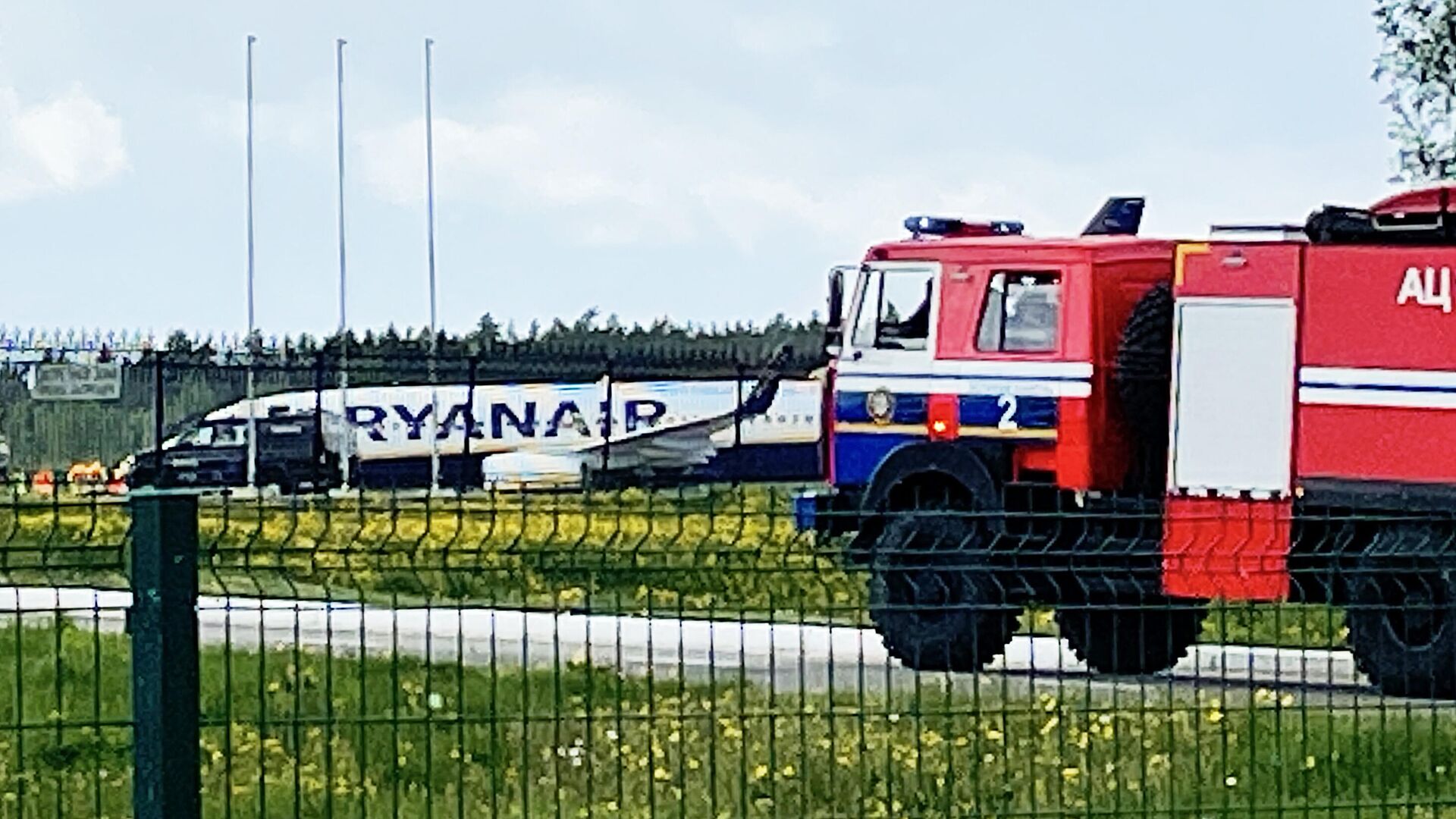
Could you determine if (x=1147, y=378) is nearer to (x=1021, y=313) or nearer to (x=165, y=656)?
(x=1021, y=313)

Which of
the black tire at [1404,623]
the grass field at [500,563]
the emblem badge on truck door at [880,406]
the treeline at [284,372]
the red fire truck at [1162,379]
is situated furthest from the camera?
the treeline at [284,372]

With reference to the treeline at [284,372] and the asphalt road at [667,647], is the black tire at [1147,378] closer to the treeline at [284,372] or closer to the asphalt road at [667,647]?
the asphalt road at [667,647]

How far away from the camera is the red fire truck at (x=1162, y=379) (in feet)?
65.7

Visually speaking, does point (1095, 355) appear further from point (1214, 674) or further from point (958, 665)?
point (958, 665)

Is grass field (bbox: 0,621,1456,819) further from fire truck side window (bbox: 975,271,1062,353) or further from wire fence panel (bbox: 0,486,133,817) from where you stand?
fire truck side window (bbox: 975,271,1062,353)

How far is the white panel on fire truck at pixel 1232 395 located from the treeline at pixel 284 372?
559 inches

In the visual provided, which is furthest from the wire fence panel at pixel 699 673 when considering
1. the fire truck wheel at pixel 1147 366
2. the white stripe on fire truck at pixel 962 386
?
the white stripe on fire truck at pixel 962 386

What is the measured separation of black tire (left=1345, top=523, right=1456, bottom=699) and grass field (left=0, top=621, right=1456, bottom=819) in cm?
23

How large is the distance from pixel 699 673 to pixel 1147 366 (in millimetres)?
7172

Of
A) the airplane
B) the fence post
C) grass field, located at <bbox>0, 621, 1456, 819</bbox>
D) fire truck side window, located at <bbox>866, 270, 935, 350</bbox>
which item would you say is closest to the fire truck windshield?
fire truck side window, located at <bbox>866, 270, 935, 350</bbox>

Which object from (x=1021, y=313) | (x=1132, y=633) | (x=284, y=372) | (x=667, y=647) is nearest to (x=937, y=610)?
(x=1132, y=633)

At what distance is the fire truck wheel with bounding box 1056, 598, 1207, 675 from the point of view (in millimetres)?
10828

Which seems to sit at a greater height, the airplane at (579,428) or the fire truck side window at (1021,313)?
the fire truck side window at (1021,313)

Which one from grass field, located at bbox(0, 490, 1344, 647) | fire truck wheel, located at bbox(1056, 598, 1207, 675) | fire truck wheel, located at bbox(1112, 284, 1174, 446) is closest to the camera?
grass field, located at bbox(0, 490, 1344, 647)
